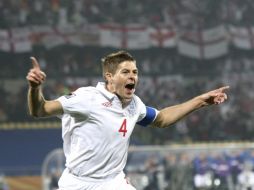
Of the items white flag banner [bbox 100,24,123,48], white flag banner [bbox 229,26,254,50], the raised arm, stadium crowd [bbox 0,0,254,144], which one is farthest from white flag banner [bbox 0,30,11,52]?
the raised arm

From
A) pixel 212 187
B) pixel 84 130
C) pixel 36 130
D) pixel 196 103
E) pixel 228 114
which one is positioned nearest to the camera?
pixel 84 130

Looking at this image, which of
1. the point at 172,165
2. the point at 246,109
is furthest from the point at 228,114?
the point at 172,165

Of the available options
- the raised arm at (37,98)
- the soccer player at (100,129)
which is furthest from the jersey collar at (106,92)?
the raised arm at (37,98)

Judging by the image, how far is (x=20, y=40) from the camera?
68.2ft

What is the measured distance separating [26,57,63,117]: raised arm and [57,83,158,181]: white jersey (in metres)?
0.09

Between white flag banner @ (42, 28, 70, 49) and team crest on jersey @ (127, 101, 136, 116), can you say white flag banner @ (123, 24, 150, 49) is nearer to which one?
white flag banner @ (42, 28, 70, 49)

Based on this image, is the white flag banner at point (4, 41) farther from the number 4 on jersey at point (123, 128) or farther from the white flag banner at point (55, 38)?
the number 4 on jersey at point (123, 128)

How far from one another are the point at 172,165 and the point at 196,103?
5.54m

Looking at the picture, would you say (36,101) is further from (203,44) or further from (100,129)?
(203,44)

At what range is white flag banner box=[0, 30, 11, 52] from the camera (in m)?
20.6

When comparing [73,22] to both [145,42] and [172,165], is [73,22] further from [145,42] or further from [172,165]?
[172,165]

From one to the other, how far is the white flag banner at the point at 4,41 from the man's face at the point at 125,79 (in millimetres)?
16464

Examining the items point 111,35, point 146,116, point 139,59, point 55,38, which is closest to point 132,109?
point 146,116

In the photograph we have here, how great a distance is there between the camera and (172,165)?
10.3 m
